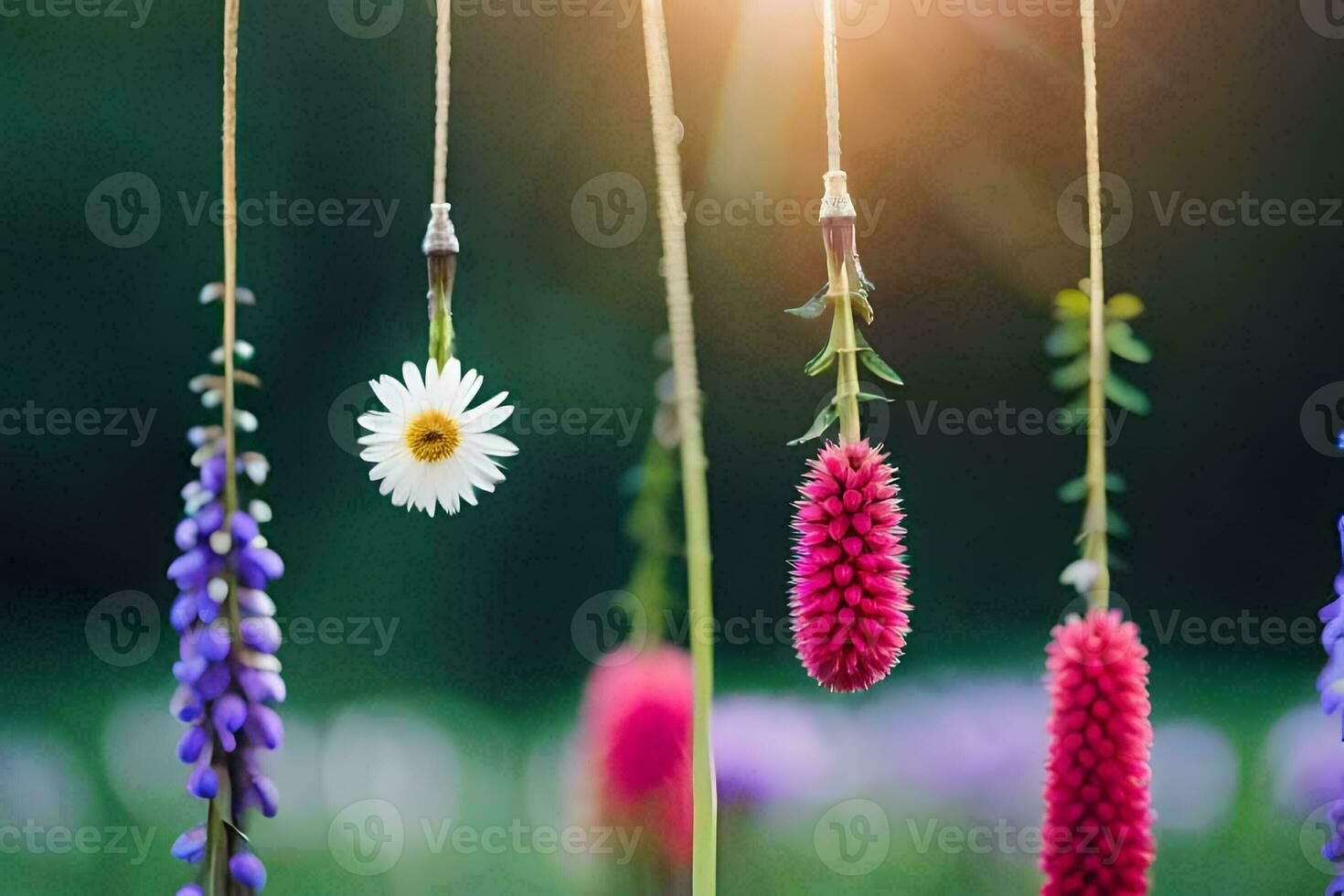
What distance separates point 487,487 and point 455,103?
30 cm

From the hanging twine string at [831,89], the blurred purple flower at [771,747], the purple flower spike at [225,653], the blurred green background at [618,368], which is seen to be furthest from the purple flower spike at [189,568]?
the hanging twine string at [831,89]

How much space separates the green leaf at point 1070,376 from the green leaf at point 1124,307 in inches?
1.6

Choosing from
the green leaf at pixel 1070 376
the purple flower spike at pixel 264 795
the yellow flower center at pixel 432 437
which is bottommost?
the purple flower spike at pixel 264 795

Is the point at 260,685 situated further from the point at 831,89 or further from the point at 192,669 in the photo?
the point at 831,89

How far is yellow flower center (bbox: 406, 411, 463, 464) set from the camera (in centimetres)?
87

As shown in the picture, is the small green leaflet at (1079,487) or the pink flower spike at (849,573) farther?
the small green leaflet at (1079,487)

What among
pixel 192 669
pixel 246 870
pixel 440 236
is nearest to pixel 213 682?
pixel 192 669

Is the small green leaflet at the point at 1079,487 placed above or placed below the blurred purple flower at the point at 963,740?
above

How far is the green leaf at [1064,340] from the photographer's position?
2.97 ft

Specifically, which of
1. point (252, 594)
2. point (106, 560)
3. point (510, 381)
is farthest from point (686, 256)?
point (106, 560)

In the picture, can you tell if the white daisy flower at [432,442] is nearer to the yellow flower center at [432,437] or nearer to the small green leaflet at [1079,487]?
the yellow flower center at [432,437]

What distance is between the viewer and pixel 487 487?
2.94 feet

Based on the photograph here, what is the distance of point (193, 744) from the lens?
808mm

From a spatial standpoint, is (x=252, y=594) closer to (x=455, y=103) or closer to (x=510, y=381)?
(x=510, y=381)
